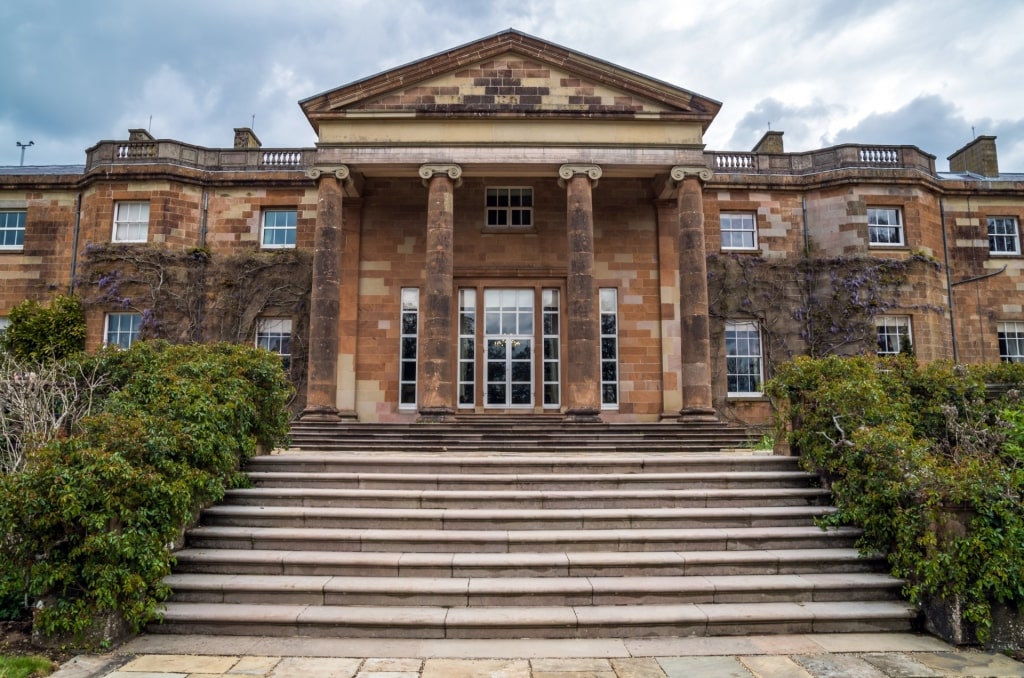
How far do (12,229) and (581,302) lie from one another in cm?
1763

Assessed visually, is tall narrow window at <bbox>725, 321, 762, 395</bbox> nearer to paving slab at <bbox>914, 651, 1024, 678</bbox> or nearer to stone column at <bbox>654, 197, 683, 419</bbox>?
stone column at <bbox>654, 197, 683, 419</bbox>

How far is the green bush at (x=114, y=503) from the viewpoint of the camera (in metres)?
5.69

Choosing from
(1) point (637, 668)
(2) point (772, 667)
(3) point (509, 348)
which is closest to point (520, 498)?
(1) point (637, 668)

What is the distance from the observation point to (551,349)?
17703mm

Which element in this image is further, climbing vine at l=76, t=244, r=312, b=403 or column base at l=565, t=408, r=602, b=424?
climbing vine at l=76, t=244, r=312, b=403

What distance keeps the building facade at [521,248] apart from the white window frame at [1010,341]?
67 mm

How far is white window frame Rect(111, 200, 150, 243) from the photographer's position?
63.2ft

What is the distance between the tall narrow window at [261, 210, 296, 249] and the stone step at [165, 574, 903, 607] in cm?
1459

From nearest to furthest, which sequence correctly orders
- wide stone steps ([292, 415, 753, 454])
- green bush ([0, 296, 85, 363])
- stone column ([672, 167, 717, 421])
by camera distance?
1. wide stone steps ([292, 415, 753, 454])
2. stone column ([672, 167, 717, 421])
3. green bush ([0, 296, 85, 363])

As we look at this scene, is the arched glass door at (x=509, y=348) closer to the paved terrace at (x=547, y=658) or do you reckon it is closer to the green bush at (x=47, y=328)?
the green bush at (x=47, y=328)

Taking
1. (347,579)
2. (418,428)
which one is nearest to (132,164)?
(418,428)

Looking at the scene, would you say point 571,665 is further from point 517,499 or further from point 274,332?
point 274,332

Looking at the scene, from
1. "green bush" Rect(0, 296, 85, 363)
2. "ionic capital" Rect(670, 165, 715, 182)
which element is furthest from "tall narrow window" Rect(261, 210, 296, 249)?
"ionic capital" Rect(670, 165, 715, 182)

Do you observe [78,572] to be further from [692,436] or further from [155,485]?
[692,436]
